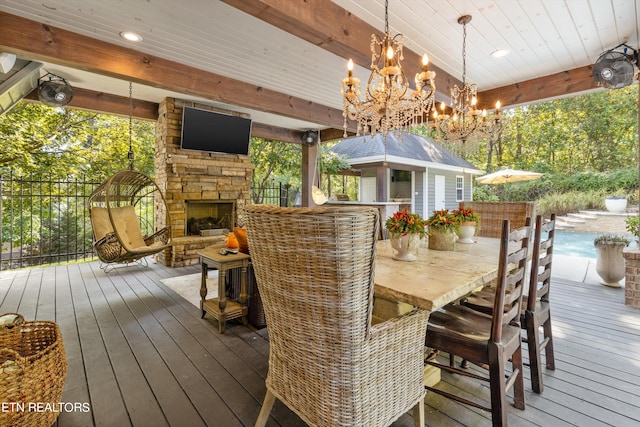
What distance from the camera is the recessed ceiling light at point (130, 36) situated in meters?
2.86

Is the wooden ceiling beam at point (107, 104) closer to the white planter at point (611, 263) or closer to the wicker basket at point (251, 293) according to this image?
the wicker basket at point (251, 293)

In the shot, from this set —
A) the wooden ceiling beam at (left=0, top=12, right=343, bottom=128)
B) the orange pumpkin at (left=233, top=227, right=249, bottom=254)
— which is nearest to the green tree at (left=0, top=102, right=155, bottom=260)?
the wooden ceiling beam at (left=0, top=12, right=343, bottom=128)

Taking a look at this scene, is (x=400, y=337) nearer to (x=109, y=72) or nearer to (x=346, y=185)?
(x=109, y=72)

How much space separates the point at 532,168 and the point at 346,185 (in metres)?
8.88

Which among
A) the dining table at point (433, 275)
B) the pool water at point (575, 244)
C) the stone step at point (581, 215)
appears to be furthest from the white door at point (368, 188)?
the dining table at point (433, 275)

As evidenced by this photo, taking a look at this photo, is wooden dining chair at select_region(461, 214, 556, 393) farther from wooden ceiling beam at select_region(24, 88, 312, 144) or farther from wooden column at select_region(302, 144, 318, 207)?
wooden ceiling beam at select_region(24, 88, 312, 144)

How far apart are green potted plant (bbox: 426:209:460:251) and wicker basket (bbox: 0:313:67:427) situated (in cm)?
230

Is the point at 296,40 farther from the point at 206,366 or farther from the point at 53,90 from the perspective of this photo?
the point at 53,90

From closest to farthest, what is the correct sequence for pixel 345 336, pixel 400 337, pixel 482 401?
pixel 345 336, pixel 400 337, pixel 482 401

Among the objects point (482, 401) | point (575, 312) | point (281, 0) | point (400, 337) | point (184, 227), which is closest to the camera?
point (400, 337)

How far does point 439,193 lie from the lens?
1170cm

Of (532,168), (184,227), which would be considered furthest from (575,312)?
(532,168)

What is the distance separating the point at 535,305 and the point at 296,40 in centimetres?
302

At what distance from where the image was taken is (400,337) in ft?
3.99
